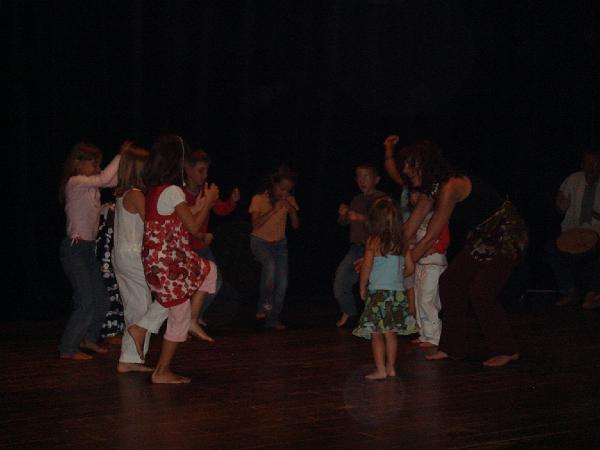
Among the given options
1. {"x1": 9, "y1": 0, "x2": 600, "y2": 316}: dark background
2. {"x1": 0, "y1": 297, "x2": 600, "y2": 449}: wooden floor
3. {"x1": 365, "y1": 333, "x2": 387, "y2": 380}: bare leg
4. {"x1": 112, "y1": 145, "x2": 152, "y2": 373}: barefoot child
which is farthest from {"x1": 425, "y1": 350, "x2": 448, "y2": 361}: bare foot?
{"x1": 9, "y1": 0, "x2": 600, "y2": 316}: dark background

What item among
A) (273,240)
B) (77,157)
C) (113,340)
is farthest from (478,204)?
(113,340)

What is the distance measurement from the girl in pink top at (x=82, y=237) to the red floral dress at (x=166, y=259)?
101 cm

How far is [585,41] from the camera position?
37.9ft

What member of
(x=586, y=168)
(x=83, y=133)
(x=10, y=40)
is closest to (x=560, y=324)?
(x=586, y=168)

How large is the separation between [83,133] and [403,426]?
5610mm

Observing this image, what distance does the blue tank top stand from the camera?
571 cm

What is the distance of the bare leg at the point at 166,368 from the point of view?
5367 millimetres

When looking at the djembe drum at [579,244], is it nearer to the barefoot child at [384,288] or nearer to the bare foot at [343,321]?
the bare foot at [343,321]

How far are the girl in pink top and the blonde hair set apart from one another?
43cm

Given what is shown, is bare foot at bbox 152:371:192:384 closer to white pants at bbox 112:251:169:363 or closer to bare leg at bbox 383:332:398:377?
white pants at bbox 112:251:169:363

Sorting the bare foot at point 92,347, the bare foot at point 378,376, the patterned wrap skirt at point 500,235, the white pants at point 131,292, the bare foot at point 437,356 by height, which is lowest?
the bare foot at point 437,356

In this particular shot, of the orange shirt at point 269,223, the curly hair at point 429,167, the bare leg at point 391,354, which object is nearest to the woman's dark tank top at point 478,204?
the curly hair at point 429,167

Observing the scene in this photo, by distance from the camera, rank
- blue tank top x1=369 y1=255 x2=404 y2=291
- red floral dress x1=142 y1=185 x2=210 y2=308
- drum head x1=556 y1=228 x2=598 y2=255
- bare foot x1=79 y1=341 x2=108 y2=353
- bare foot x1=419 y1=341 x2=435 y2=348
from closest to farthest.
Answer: red floral dress x1=142 y1=185 x2=210 y2=308, blue tank top x1=369 y1=255 x2=404 y2=291, bare foot x1=79 y1=341 x2=108 y2=353, bare foot x1=419 y1=341 x2=435 y2=348, drum head x1=556 y1=228 x2=598 y2=255

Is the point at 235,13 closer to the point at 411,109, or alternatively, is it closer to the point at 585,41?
the point at 411,109
